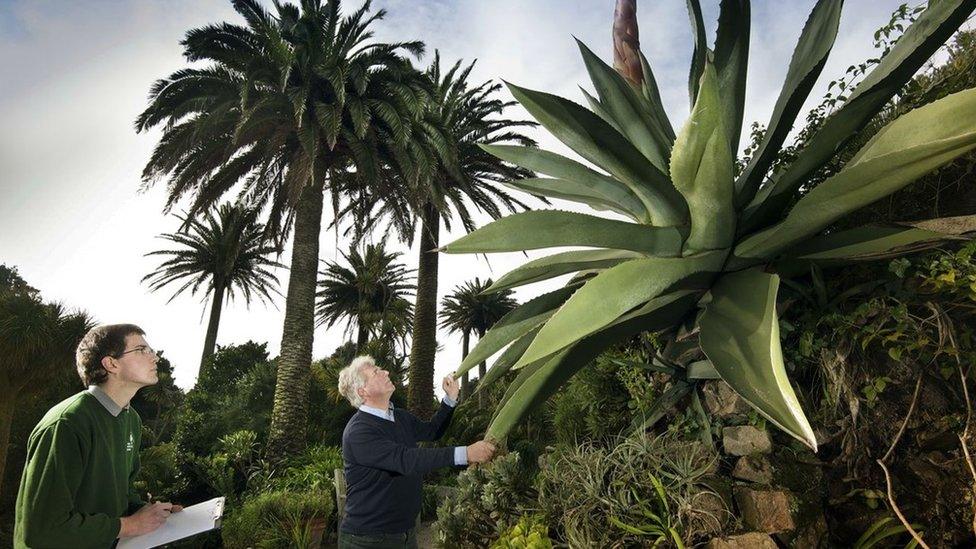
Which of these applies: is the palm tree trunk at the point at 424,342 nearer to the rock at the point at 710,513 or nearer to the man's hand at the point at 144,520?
the man's hand at the point at 144,520

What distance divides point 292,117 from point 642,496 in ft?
39.0

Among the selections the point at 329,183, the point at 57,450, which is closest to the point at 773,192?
the point at 57,450

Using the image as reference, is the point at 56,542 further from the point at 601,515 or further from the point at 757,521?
the point at 757,521

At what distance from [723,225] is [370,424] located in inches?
87.7

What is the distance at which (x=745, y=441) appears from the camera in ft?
7.45

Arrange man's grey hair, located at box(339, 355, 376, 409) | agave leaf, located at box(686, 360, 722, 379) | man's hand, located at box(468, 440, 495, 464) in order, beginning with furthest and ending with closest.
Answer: man's grey hair, located at box(339, 355, 376, 409) → man's hand, located at box(468, 440, 495, 464) → agave leaf, located at box(686, 360, 722, 379)

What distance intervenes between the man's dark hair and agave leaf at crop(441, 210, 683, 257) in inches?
61.3

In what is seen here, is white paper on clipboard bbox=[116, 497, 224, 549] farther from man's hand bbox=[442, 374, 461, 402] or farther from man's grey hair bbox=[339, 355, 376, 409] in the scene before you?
man's hand bbox=[442, 374, 461, 402]

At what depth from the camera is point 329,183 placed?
45.7 ft

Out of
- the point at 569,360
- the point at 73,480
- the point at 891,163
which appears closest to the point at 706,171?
the point at 891,163

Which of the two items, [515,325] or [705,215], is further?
[515,325]

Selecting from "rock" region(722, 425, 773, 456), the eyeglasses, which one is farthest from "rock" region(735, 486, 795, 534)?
the eyeglasses

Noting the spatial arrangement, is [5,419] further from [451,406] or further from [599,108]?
[599,108]

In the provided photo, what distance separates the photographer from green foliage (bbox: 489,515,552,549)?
262 cm
